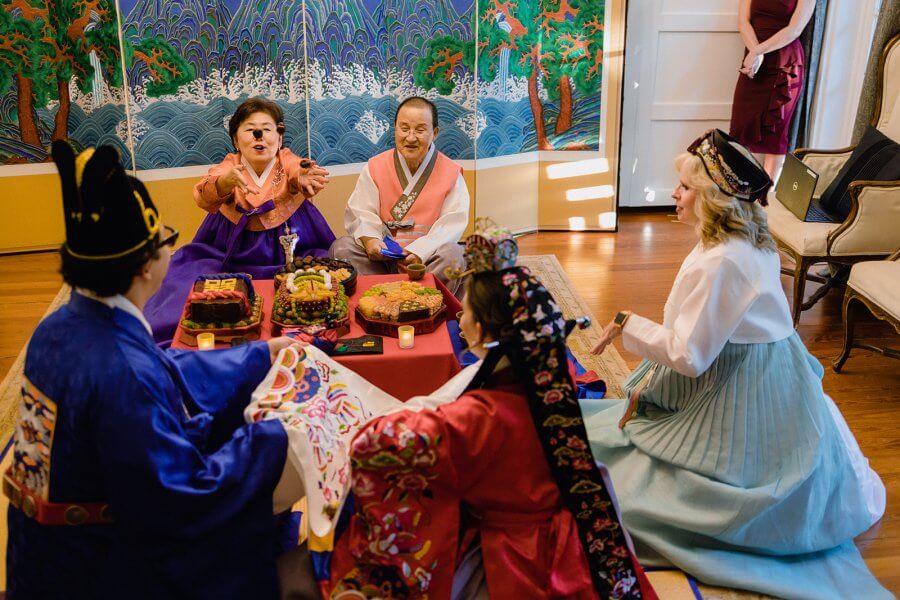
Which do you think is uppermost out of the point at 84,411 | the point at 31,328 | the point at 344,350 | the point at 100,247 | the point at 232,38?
the point at 232,38

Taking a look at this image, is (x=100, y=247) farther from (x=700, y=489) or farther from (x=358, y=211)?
(x=358, y=211)

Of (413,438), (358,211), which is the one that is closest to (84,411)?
(413,438)

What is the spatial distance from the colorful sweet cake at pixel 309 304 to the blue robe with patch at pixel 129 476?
1.08 m

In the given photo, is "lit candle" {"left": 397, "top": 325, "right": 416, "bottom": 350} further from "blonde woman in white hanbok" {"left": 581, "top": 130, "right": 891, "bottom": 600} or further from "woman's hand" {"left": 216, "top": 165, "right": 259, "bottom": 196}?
"woman's hand" {"left": 216, "top": 165, "right": 259, "bottom": 196}

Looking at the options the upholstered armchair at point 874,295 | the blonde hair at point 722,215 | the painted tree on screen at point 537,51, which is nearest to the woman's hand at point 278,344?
the blonde hair at point 722,215

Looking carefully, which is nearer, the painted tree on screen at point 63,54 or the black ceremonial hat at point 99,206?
the black ceremonial hat at point 99,206

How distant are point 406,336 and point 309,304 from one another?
0.39m

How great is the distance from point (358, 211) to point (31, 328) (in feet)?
5.74

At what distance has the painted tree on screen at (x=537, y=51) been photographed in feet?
17.9

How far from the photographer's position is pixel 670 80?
630 cm

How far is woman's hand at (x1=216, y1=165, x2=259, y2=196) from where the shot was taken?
4.00 m

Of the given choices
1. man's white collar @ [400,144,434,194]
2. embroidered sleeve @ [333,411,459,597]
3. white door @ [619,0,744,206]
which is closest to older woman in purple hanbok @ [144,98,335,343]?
man's white collar @ [400,144,434,194]

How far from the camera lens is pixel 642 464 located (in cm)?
289

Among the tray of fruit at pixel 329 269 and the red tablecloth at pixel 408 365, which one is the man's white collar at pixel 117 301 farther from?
the tray of fruit at pixel 329 269
